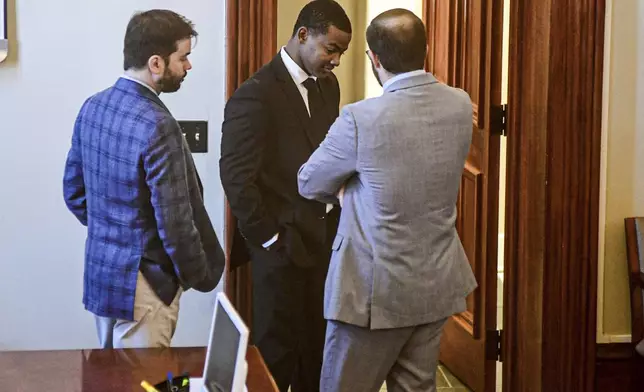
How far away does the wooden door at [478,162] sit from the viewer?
3.50 metres

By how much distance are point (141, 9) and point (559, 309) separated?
1663 millimetres

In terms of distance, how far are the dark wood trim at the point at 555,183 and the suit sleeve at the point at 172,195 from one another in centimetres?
123

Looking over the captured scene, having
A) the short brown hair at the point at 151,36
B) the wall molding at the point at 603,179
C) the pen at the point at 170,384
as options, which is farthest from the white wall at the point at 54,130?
the pen at the point at 170,384

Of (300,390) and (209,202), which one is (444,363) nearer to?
(300,390)

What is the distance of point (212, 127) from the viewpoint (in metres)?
3.29

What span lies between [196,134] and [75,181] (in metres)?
0.58

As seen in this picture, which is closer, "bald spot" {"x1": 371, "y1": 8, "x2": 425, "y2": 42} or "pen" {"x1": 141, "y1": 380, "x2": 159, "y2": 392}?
"pen" {"x1": 141, "y1": 380, "x2": 159, "y2": 392}

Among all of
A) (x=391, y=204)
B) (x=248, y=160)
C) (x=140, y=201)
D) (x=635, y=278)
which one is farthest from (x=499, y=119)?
(x=140, y=201)

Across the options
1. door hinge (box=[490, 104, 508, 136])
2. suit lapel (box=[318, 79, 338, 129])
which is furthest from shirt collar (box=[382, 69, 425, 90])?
door hinge (box=[490, 104, 508, 136])

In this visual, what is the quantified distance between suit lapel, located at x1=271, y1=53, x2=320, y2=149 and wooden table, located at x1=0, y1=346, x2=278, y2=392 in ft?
3.70

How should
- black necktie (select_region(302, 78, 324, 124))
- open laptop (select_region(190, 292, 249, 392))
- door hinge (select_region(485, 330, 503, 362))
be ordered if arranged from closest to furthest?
open laptop (select_region(190, 292, 249, 392)), black necktie (select_region(302, 78, 324, 124)), door hinge (select_region(485, 330, 503, 362))

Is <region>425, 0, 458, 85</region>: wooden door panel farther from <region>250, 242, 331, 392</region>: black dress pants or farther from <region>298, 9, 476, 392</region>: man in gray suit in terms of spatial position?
<region>298, 9, 476, 392</region>: man in gray suit

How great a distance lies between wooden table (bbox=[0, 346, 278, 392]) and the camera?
1954 millimetres

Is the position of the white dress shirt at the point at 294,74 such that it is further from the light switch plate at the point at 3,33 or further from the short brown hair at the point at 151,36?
the light switch plate at the point at 3,33
